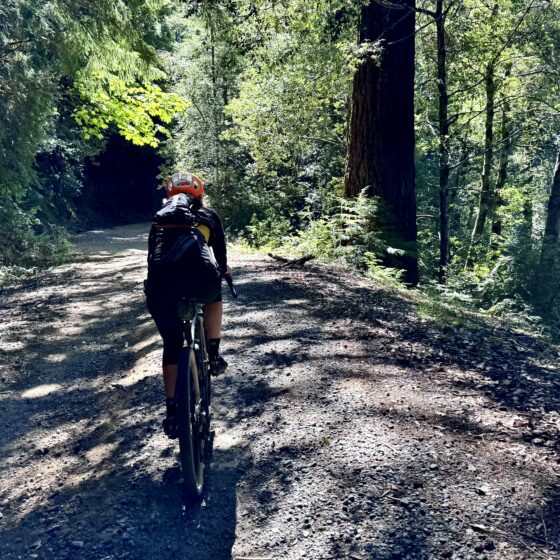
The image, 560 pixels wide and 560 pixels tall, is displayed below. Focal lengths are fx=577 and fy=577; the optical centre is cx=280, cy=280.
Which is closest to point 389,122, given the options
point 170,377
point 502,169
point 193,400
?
point 170,377

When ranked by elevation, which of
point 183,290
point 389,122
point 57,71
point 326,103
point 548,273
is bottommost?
point 548,273

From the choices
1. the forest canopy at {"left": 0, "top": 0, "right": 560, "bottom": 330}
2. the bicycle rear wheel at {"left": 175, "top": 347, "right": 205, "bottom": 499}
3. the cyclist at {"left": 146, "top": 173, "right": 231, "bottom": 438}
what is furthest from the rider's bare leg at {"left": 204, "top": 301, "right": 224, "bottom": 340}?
the forest canopy at {"left": 0, "top": 0, "right": 560, "bottom": 330}

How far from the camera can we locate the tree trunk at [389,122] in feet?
33.6

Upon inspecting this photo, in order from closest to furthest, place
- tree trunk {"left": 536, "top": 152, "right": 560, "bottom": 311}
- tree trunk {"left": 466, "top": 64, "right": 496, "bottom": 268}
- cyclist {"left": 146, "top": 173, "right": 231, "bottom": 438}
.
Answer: cyclist {"left": 146, "top": 173, "right": 231, "bottom": 438}
tree trunk {"left": 536, "top": 152, "right": 560, "bottom": 311}
tree trunk {"left": 466, "top": 64, "right": 496, "bottom": 268}

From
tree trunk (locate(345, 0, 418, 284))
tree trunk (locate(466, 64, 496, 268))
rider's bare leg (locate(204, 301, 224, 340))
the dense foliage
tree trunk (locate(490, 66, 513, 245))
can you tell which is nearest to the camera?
rider's bare leg (locate(204, 301, 224, 340))

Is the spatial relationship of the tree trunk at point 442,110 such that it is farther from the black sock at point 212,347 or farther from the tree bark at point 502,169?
the tree bark at point 502,169

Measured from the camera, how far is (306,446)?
4.31 m

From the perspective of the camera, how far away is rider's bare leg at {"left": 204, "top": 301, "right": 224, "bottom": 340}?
435 cm

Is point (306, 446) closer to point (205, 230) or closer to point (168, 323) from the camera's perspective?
point (168, 323)

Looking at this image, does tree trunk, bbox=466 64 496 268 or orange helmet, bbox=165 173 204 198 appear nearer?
orange helmet, bbox=165 173 204 198

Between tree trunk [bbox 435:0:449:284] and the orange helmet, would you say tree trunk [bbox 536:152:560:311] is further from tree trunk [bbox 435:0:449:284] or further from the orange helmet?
the orange helmet

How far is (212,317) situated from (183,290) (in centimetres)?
62

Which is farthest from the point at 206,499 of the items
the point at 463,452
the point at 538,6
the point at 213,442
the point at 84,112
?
the point at 538,6

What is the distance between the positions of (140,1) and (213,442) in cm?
863
